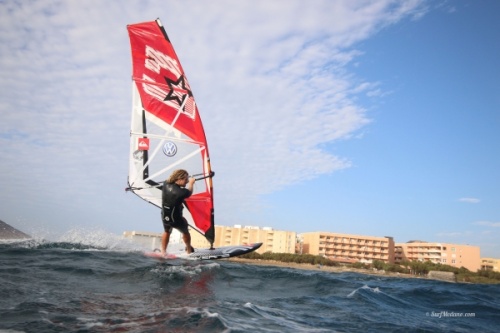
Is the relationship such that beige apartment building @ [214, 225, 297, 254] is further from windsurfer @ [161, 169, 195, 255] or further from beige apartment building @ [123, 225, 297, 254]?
windsurfer @ [161, 169, 195, 255]

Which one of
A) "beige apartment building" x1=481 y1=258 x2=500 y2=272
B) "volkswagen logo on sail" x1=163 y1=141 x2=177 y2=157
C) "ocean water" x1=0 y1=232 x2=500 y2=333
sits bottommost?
"beige apartment building" x1=481 y1=258 x2=500 y2=272

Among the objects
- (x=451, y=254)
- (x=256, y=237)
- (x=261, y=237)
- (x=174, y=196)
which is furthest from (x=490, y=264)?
(x=174, y=196)

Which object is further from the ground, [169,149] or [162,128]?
[162,128]

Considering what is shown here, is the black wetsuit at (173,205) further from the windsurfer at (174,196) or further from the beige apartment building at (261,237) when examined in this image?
the beige apartment building at (261,237)

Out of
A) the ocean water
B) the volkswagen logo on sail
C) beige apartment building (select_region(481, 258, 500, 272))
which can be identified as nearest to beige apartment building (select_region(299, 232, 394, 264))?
beige apartment building (select_region(481, 258, 500, 272))

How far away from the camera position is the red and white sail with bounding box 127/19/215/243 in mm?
11719

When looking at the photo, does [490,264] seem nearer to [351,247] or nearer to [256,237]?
[351,247]

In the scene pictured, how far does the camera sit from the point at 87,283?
5316 millimetres

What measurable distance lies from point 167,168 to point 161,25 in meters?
5.74

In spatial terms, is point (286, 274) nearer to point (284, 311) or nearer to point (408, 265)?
point (284, 311)

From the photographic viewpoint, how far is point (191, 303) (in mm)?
4391

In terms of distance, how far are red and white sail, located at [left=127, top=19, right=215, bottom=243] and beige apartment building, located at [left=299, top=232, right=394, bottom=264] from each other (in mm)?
85421

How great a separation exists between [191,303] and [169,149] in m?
8.09

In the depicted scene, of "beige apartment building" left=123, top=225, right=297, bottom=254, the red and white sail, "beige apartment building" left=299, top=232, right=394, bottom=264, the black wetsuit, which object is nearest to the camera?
A: the black wetsuit
